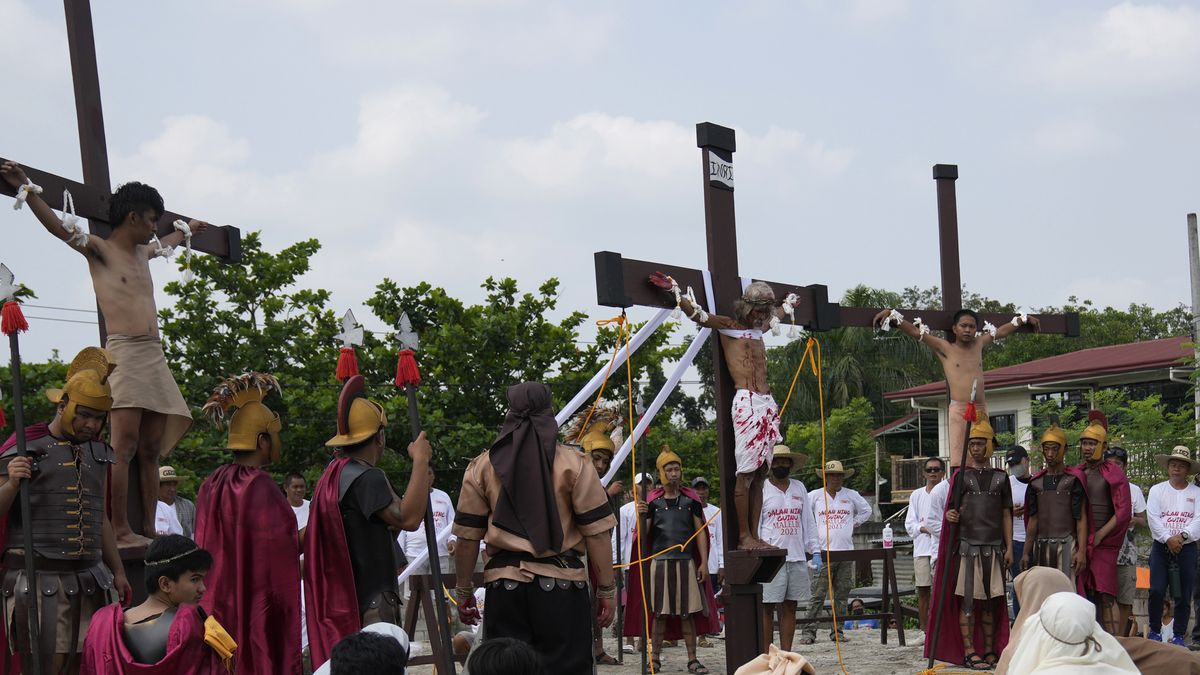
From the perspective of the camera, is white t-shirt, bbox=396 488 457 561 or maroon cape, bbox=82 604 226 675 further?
white t-shirt, bbox=396 488 457 561

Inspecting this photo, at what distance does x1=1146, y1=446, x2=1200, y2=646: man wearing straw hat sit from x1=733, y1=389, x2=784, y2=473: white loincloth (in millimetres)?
5590

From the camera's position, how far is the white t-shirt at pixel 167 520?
1086 cm

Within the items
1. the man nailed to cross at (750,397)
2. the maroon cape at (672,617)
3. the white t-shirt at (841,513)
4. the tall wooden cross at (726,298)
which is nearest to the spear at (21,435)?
the tall wooden cross at (726,298)

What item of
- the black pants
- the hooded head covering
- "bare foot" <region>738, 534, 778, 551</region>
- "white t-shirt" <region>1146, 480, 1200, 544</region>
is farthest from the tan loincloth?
"white t-shirt" <region>1146, 480, 1200, 544</region>

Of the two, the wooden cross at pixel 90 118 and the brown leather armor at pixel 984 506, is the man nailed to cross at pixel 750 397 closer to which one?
the brown leather armor at pixel 984 506

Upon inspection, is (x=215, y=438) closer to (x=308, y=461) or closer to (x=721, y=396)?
(x=308, y=461)

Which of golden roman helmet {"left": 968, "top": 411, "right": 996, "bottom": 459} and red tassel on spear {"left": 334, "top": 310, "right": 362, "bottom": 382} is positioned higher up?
red tassel on spear {"left": 334, "top": 310, "right": 362, "bottom": 382}

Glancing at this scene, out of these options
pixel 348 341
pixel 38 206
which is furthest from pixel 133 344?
pixel 348 341

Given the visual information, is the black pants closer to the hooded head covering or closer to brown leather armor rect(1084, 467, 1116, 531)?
the hooded head covering

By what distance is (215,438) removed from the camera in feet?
61.0

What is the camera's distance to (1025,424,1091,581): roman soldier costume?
1089cm

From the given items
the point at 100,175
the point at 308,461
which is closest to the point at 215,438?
the point at 308,461

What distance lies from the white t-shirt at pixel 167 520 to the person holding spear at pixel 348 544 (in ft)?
14.9

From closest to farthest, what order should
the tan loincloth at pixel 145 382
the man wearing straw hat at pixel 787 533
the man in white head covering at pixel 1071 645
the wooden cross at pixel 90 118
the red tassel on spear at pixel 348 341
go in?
the man in white head covering at pixel 1071 645 → the red tassel on spear at pixel 348 341 → the tan loincloth at pixel 145 382 → the wooden cross at pixel 90 118 → the man wearing straw hat at pixel 787 533
